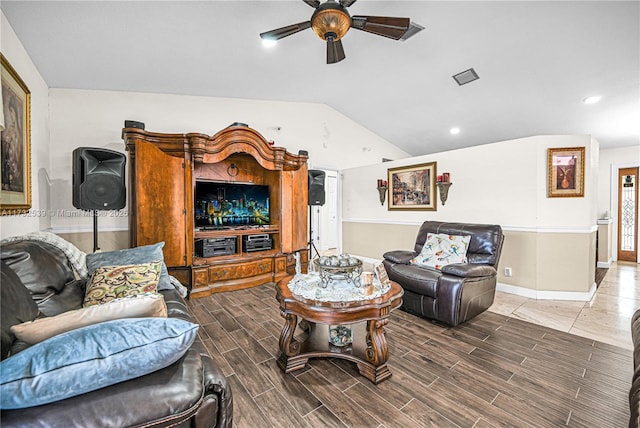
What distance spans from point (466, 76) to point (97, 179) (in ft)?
15.7

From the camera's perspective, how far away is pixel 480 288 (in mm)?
2627

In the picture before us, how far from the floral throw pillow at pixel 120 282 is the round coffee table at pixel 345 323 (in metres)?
0.93

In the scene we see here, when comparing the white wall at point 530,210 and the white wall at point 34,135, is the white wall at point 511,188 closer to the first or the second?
the white wall at point 530,210

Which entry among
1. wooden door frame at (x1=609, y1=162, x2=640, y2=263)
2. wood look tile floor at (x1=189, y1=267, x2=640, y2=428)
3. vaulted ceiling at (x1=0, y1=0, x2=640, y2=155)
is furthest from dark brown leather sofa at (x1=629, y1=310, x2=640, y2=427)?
wooden door frame at (x1=609, y1=162, x2=640, y2=263)

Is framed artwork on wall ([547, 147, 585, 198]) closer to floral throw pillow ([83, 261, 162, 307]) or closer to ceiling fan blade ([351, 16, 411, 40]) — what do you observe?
ceiling fan blade ([351, 16, 411, 40])

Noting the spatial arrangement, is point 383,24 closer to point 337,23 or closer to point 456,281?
point 337,23

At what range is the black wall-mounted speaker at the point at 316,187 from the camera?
465cm

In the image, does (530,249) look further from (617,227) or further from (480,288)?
(617,227)

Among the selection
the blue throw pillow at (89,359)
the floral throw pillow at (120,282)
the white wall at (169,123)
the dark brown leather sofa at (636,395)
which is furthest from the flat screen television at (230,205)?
the dark brown leather sofa at (636,395)

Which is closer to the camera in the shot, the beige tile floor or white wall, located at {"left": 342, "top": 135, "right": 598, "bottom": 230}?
the beige tile floor

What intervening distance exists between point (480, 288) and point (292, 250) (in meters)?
2.53

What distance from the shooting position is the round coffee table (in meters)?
1.77

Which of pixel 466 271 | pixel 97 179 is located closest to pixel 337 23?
pixel 466 271

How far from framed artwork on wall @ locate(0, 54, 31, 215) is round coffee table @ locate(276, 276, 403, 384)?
89.3 inches
